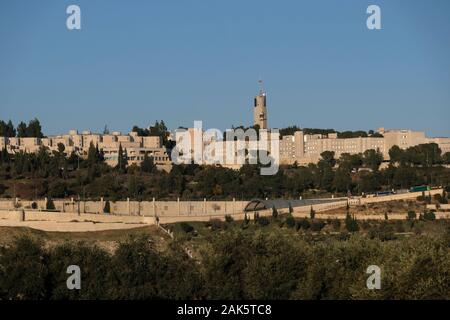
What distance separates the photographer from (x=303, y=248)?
27.6 meters

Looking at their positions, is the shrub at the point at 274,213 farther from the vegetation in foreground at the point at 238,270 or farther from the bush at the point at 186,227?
the vegetation in foreground at the point at 238,270

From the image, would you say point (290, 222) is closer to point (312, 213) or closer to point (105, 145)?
point (312, 213)

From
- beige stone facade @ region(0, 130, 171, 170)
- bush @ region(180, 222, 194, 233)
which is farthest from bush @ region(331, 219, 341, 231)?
beige stone facade @ region(0, 130, 171, 170)

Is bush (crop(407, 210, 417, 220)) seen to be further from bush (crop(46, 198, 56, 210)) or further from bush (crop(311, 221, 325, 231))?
bush (crop(46, 198, 56, 210))

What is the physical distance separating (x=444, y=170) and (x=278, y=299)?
1803 inches

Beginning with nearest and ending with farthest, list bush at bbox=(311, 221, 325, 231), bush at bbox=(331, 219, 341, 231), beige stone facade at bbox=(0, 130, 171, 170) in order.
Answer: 1. bush at bbox=(311, 221, 325, 231)
2. bush at bbox=(331, 219, 341, 231)
3. beige stone facade at bbox=(0, 130, 171, 170)

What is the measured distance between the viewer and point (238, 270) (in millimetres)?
26438

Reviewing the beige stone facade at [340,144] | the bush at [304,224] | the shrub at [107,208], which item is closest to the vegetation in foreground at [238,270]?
the bush at [304,224]

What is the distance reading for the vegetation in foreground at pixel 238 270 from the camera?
955 inches

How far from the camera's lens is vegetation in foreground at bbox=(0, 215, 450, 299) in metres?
24.2

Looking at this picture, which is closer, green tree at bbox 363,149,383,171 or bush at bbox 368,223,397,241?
bush at bbox 368,223,397,241

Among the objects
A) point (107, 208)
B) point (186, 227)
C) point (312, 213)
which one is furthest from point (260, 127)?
point (186, 227)
